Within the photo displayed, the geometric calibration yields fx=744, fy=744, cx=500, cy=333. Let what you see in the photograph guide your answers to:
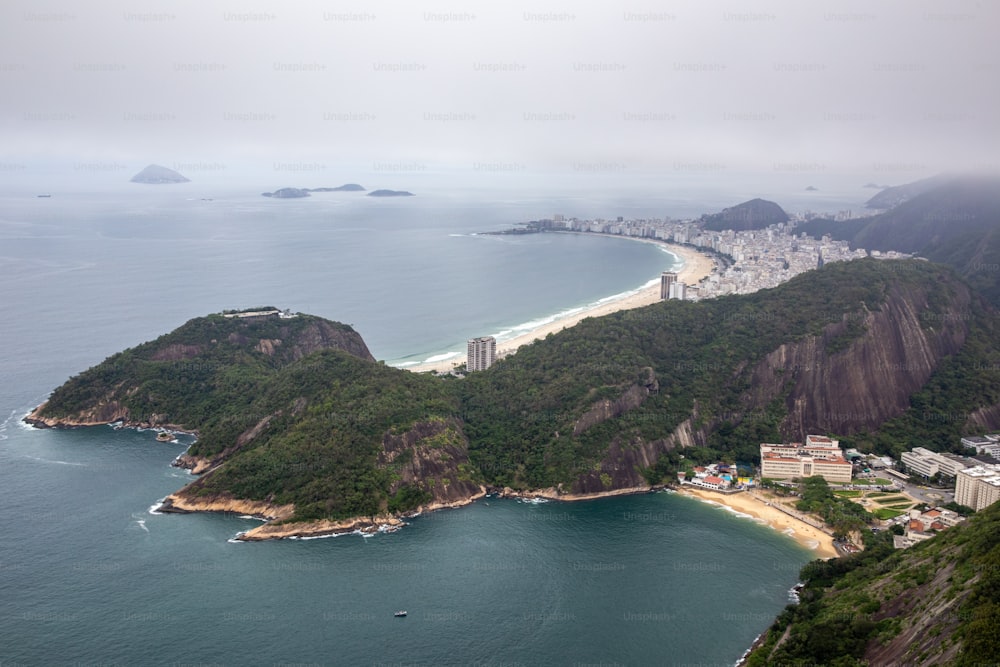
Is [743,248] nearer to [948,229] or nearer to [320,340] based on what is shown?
[948,229]

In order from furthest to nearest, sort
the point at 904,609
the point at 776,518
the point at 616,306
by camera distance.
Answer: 1. the point at 616,306
2. the point at 776,518
3. the point at 904,609

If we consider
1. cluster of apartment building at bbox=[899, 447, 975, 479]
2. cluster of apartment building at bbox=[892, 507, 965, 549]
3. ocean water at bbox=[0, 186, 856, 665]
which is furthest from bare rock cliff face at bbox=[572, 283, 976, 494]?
cluster of apartment building at bbox=[892, 507, 965, 549]

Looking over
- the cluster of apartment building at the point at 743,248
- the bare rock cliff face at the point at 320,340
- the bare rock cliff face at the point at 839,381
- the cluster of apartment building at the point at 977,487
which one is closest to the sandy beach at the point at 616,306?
the cluster of apartment building at the point at 743,248

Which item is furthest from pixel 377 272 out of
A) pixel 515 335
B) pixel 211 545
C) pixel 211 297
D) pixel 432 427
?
pixel 211 545

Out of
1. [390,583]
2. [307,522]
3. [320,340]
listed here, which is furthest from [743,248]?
[390,583]

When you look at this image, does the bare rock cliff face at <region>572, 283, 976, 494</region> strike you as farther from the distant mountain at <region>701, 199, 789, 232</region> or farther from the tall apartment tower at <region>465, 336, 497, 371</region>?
the distant mountain at <region>701, 199, 789, 232</region>

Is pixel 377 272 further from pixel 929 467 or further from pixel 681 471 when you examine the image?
pixel 929 467
